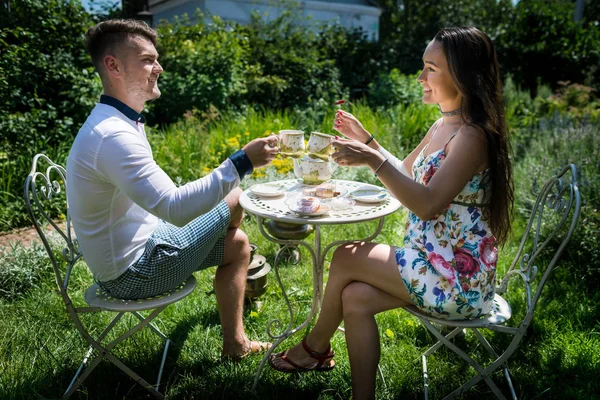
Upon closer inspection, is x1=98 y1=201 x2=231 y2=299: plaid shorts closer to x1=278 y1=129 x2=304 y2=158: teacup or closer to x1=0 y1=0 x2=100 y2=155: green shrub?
x1=278 y1=129 x2=304 y2=158: teacup

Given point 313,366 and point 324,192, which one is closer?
point 313,366

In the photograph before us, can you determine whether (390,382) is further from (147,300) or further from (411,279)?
(147,300)

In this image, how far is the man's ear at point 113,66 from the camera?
202cm

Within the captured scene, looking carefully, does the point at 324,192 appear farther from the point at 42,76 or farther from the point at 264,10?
the point at 264,10

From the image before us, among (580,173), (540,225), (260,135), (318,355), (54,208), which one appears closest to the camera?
(318,355)

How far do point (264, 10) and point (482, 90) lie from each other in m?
12.4

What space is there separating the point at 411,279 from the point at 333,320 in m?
0.42

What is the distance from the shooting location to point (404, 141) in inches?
246

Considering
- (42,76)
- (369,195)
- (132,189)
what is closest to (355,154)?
(369,195)

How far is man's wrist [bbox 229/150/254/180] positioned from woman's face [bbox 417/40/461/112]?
873mm

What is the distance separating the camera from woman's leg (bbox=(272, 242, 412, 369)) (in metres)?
2.06

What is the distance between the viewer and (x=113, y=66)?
2039mm

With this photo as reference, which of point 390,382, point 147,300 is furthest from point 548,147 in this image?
point 147,300

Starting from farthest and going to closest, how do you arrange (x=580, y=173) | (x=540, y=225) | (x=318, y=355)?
(x=580, y=173) < (x=540, y=225) < (x=318, y=355)
